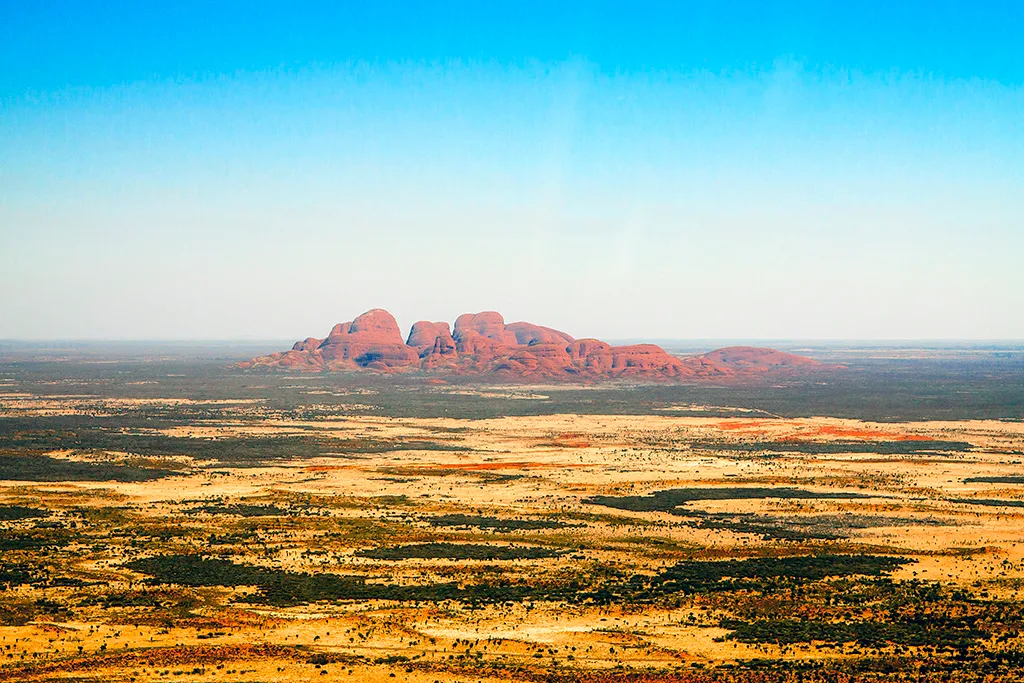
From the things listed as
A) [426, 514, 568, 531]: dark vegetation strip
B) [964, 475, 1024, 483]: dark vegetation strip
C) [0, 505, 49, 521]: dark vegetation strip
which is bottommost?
[0, 505, 49, 521]: dark vegetation strip

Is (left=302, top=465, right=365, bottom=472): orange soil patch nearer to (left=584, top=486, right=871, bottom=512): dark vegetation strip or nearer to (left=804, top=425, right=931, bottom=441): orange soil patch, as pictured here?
(left=584, top=486, right=871, bottom=512): dark vegetation strip

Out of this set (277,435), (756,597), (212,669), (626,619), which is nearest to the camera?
(212,669)

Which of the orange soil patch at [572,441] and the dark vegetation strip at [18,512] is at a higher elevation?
the orange soil patch at [572,441]

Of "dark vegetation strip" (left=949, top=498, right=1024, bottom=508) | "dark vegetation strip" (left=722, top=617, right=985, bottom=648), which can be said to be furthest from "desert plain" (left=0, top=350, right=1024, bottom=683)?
"dark vegetation strip" (left=949, top=498, right=1024, bottom=508)

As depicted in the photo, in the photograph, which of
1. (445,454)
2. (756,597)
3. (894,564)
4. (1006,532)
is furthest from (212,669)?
(445,454)

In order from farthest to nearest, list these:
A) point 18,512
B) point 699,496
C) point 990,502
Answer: point 699,496 < point 990,502 < point 18,512

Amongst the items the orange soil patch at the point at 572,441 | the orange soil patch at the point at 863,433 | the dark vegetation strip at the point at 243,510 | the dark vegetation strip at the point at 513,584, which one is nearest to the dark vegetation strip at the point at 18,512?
the dark vegetation strip at the point at 243,510

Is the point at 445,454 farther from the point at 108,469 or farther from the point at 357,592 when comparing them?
the point at 357,592

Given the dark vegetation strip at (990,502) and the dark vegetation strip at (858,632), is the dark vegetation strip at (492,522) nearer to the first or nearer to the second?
the dark vegetation strip at (858,632)

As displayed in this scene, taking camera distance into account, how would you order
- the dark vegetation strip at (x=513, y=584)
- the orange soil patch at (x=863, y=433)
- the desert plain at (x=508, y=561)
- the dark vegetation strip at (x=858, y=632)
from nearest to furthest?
the desert plain at (x=508, y=561), the dark vegetation strip at (x=858, y=632), the dark vegetation strip at (x=513, y=584), the orange soil patch at (x=863, y=433)

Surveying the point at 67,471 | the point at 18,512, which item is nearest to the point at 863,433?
the point at 67,471

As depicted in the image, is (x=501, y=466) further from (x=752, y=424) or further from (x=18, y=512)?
(x=752, y=424)
